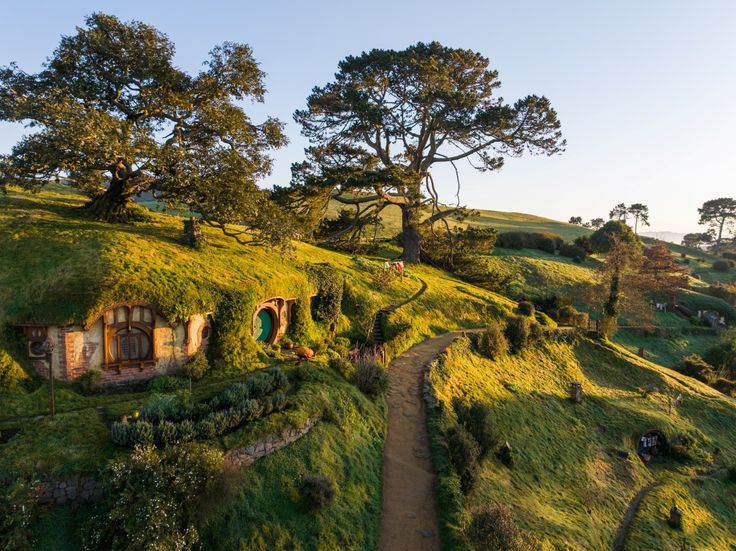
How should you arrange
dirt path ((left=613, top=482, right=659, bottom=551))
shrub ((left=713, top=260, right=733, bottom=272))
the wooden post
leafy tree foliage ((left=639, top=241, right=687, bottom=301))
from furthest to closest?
shrub ((left=713, top=260, right=733, bottom=272)), leafy tree foliage ((left=639, top=241, right=687, bottom=301)), the wooden post, dirt path ((left=613, top=482, right=659, bottom=551))

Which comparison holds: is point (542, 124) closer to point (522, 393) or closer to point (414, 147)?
point (414, 147)

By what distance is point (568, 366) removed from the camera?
3500 centimetres

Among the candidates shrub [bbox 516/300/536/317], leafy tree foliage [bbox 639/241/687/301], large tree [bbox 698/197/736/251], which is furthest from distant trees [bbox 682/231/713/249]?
shrub [bbox 516/300/536/317]

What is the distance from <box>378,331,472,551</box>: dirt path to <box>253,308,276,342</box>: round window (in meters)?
7.50

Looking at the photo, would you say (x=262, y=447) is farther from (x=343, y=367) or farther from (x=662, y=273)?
(x=662, y=273)

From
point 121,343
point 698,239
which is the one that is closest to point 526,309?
point 121,343

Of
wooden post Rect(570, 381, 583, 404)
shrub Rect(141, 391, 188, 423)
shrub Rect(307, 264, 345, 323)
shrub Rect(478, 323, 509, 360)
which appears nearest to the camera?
shrub Rect(141, 391, 188, 423)

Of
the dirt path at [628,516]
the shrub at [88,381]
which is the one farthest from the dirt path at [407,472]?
the shrub at [88,381]

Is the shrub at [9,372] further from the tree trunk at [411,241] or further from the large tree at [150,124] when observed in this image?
the tree trunk at [411,241]

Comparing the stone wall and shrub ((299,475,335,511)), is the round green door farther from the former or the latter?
the stone wall

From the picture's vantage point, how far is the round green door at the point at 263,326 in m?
23.6

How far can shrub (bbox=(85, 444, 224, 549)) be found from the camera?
11.3 metres

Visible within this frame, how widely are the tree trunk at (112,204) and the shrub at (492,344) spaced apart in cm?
2628

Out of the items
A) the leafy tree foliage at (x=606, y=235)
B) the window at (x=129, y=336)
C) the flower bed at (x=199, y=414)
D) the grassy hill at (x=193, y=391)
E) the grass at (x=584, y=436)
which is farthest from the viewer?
the leafy tree foliage at (x=606, y=235)
